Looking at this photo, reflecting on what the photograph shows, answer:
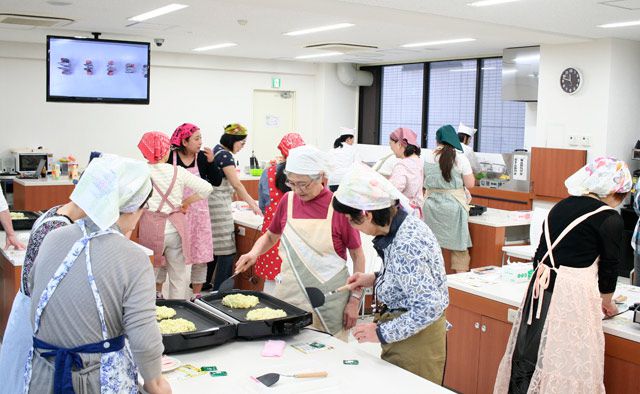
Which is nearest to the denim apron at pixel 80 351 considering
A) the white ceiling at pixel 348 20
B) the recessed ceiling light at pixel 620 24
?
the white ceiling at pixel 348 20

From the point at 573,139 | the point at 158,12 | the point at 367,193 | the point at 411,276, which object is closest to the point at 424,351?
the point at 411,276

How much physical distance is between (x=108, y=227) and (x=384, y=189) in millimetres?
979

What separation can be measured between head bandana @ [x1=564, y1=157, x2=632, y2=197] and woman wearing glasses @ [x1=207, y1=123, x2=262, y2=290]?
2.85 m

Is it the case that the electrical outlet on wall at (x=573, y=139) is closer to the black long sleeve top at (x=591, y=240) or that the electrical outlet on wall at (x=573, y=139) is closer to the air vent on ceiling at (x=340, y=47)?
the air vent on ceiling at (x=340, y=47)

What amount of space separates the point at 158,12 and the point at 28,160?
373cm

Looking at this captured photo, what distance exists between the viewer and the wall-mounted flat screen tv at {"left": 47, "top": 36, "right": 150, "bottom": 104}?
7430 millimetres

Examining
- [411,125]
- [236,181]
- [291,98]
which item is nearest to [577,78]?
[411,125]

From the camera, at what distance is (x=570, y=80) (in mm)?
8211

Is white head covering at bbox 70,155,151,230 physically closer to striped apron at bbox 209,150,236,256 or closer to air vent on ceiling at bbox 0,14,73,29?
striped apron at bbox 209,150,236,256

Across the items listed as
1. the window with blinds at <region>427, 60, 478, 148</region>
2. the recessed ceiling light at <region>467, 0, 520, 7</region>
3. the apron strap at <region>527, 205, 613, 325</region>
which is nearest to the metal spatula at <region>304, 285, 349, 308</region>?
the apron strap at <region>527, 205, 613, 325</region>

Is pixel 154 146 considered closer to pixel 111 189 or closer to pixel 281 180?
pixel 281 180

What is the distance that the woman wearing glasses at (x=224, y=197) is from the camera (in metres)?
5.28

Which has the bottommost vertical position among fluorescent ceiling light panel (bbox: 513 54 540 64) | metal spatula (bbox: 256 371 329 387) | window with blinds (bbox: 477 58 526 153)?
metal spatula (bbox: 256 371 329 387)

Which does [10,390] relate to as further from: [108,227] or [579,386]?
[579,386]
